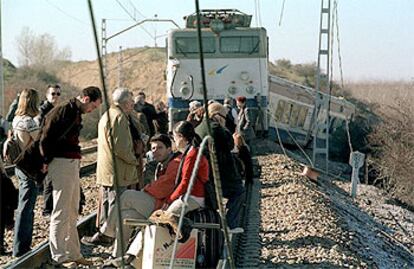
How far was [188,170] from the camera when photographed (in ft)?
25.3

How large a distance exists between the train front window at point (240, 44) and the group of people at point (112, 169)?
1482 cm

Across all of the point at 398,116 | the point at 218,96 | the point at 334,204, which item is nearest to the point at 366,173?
the point at 398,116

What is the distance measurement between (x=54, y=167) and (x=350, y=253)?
14.1ft

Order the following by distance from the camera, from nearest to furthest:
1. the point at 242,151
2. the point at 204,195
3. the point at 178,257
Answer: the point at 178,257 → the point at 204,195 → the point at 242,151

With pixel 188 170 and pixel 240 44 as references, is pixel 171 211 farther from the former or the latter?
pixel 240 44

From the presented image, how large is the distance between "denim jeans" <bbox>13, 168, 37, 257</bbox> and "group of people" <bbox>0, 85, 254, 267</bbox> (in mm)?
11

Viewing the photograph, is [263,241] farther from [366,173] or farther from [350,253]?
[366,173]

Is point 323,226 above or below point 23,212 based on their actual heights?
below

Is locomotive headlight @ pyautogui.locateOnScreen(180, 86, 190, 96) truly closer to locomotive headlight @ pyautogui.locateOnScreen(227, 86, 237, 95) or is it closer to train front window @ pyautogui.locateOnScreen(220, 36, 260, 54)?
locomotive headlight @ pyautogui.locateOnScreen(227, 86, 237, 95)

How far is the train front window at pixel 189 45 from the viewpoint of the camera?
82.8 ft

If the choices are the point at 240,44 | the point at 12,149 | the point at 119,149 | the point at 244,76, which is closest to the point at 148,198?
the point at 119,149

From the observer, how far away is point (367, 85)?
96875 millimetres

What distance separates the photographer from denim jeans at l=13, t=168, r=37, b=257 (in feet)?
30.9

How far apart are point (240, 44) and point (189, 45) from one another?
147 centimetres
